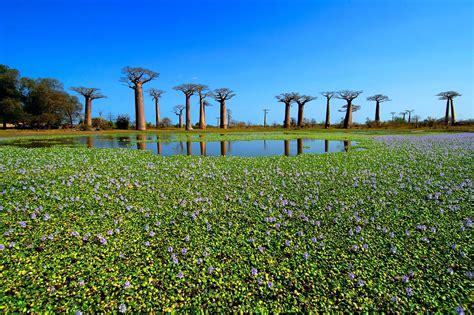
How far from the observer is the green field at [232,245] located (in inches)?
97.7

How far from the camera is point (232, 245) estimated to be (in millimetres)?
3330

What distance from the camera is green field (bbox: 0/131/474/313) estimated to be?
248 cm

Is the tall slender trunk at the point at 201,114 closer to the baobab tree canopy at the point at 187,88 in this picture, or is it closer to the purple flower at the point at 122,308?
the baobab tree canopy at the point at 187,88

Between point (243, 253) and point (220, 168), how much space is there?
4.63 meters

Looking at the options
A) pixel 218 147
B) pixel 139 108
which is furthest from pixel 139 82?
pixel 218 147

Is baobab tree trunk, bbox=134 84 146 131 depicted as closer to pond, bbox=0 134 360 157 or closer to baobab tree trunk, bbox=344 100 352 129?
pond, bbox=0 134 360 157

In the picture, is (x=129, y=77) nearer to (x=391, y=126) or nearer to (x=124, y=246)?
(x=124, y=246)

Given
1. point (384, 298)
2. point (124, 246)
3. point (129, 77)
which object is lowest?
point (384, 298)

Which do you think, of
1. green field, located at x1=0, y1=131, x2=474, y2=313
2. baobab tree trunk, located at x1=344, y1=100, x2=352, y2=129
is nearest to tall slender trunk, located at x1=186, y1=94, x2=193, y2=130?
baobab tree trunk, located at x1=344, y1=100, x2=352, y2=129

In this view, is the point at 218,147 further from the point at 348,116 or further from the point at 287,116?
the point at 348,116

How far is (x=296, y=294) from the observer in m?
2.56

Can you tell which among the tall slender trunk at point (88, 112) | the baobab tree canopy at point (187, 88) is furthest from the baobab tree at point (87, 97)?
the baobab tree canopy at point (187, 88)

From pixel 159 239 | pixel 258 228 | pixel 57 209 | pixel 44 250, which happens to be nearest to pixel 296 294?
pixel 258 228

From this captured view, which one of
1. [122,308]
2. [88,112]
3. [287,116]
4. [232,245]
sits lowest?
[122,308]
